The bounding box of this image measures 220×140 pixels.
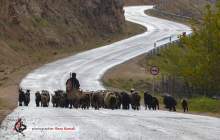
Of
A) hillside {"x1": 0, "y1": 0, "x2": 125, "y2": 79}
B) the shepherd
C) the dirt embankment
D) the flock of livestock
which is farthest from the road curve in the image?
hillside {"x1": 0, "y1": 0, "x2": 125, "y2": 79}

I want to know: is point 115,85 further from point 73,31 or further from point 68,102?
point 73,31

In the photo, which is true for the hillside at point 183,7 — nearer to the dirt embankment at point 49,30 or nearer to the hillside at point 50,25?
the dirt embankment at point 49,30

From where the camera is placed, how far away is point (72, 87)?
115 ft

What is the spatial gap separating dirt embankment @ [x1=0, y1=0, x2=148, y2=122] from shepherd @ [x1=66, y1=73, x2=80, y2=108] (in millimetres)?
14403

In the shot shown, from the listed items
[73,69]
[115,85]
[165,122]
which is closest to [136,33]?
[73,69]

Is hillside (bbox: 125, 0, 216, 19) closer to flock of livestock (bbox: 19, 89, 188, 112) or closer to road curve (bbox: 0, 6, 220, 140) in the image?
road curve (bbox: 0, 6, 220, 140)

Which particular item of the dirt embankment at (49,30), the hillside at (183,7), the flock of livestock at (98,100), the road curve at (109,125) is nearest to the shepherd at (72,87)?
the flock of livestock at (98,100)

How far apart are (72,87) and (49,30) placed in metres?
40.8

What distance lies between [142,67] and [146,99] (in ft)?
93.0

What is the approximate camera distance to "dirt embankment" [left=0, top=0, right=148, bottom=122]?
63.7m

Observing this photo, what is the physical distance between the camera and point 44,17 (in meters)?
77.6

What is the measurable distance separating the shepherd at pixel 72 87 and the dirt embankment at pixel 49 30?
14.4 meters

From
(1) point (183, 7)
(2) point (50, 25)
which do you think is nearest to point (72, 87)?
(2) point (50, 25)

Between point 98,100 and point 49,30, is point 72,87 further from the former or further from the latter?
point 49,30
